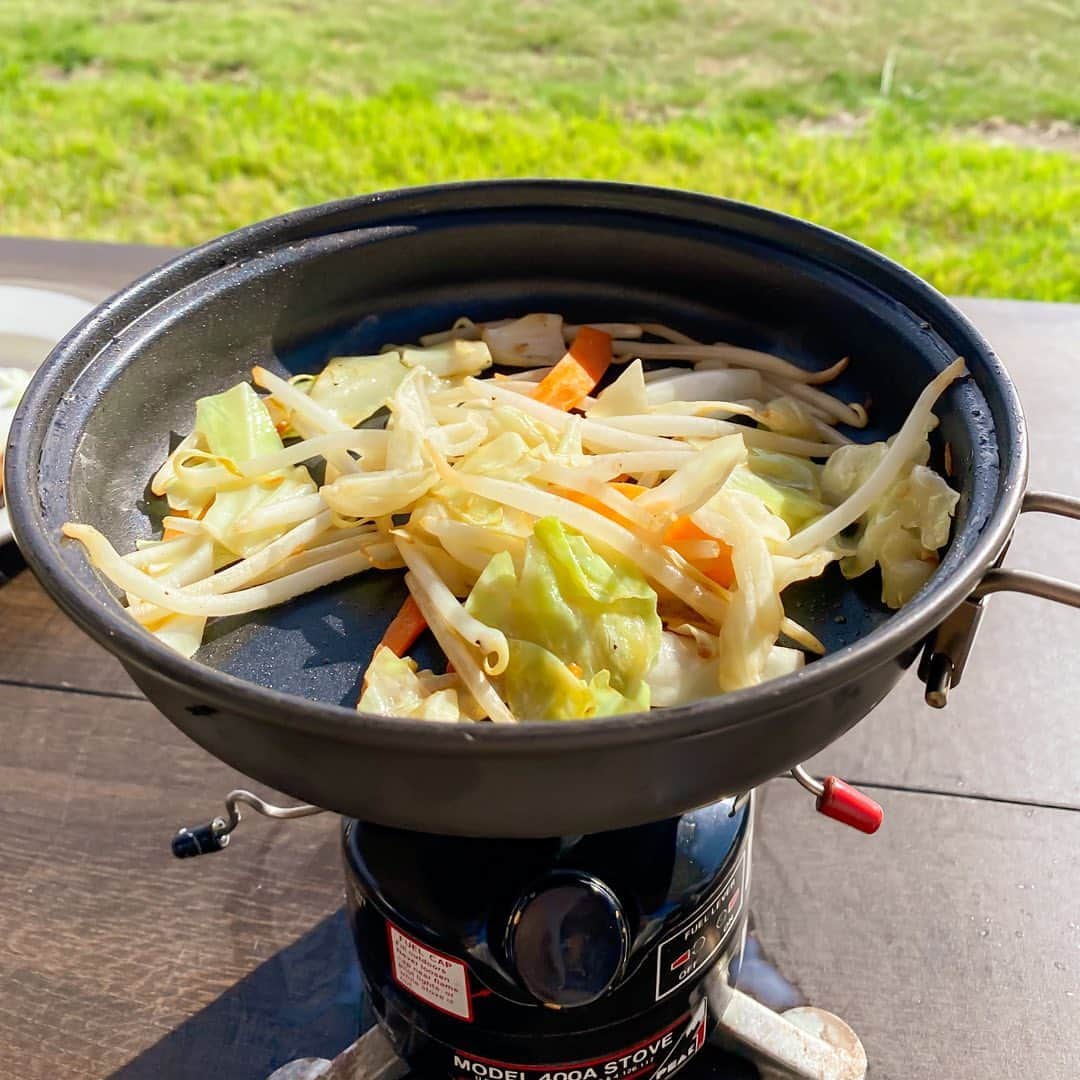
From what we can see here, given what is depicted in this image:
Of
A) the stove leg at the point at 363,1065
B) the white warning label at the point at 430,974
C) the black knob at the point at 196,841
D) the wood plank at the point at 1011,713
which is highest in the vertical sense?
the white warning label at the point at 430,974

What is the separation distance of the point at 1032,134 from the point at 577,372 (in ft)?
13.2

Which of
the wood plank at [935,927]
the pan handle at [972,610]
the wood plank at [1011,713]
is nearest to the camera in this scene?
the pan handle at [972,610]

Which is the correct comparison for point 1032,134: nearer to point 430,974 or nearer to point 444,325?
point 444,325

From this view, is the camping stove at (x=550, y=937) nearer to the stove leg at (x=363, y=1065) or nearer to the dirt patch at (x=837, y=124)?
the stove leg at (x=363, y=1065)

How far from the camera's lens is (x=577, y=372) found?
1334 millimetres

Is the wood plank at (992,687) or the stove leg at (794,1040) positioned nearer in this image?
the stove leg at (794,1040)

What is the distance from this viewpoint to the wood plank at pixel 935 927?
126 centimetres

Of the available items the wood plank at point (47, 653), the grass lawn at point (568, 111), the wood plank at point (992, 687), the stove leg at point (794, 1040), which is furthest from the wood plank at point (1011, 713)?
the grass lawn at point (568, 111)

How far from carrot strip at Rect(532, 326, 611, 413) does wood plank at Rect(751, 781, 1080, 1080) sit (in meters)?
0.62

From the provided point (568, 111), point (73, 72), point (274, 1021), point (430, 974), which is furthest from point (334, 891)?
point (73, 72)

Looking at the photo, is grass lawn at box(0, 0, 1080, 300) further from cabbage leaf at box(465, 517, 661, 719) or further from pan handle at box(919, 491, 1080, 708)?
cabbage leaf at box(465, 517, 661, 719)

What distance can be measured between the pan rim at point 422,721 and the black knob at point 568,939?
10.7 inches

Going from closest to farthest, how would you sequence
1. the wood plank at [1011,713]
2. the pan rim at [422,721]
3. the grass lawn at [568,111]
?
1. the pan rim at [422,721]
2. the wood plank at [1011,713]
3. the grass lawn at [568,111]

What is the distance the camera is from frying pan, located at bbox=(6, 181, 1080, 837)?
770 mm
